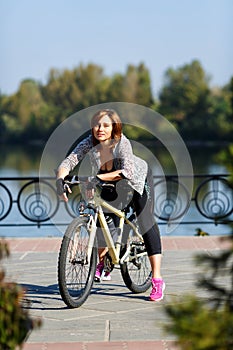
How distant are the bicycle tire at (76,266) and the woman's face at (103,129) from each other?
1.96 feet

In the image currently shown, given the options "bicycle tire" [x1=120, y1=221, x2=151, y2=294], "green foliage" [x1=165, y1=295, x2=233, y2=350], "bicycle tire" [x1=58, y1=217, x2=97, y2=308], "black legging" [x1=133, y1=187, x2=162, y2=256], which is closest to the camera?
"green foliage" [x1=165, y1=295, x2=233, y2=350]

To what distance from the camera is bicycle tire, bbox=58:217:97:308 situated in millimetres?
6289

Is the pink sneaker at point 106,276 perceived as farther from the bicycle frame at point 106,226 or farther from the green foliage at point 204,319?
the green foliage at point 204,319

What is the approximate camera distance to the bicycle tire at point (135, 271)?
7.06 meters

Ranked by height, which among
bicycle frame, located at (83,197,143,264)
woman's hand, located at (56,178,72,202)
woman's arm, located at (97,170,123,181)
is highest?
woman's arm, located at (97,170,123,181)

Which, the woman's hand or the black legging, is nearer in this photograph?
the woman's hand

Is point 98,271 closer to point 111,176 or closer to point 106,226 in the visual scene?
point 106,226

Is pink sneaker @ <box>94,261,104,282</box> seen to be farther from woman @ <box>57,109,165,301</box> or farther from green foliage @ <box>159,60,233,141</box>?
green foliage @ <box>159,60,233,141</box>

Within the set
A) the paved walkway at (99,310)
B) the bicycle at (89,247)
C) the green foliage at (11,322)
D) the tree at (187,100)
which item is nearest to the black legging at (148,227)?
the bicycle at (89,247)

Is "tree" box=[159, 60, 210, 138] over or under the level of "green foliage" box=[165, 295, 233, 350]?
over

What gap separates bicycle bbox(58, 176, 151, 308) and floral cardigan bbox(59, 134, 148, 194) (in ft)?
0.56

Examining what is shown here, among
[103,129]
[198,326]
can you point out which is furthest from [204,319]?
[103,129]

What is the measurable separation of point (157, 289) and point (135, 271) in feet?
1.39

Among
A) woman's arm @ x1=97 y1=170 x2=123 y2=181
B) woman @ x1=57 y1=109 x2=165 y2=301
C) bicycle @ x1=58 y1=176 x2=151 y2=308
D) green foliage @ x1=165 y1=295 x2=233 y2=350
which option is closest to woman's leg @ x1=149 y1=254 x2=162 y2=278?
bicycle @ x1=58 y1=176 x2=151 y2=308
